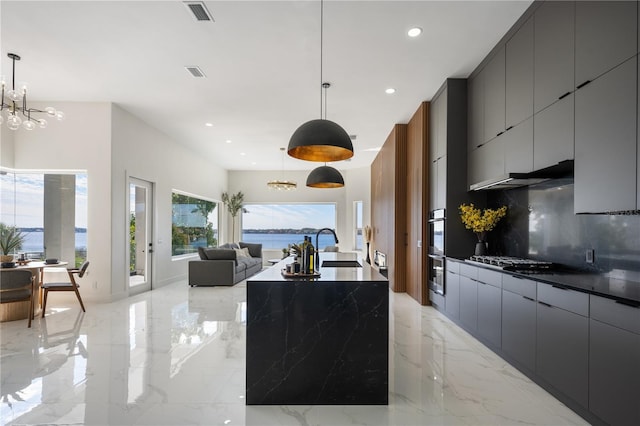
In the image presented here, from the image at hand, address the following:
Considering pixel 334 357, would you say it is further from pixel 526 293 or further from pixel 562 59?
pixel 562 59

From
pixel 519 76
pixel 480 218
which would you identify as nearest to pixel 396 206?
pixel 480 218

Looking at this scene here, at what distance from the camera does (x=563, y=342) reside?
2.44 meters

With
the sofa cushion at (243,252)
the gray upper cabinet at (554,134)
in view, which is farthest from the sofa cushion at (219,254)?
the gray upper cabinet at (554,134)

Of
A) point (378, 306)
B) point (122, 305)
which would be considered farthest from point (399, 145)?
point (122, 305)

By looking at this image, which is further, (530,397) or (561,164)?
(561,164)

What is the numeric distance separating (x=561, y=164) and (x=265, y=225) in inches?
421

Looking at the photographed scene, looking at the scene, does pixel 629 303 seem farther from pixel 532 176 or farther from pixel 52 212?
pixel 52 212

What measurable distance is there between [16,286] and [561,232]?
6.53 metres

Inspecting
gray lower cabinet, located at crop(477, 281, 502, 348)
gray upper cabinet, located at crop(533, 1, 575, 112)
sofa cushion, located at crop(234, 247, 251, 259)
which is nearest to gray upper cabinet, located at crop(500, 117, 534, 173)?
gray upper cabinet, located at crop(533, 1, 575, 112)

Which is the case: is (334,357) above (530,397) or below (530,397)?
above

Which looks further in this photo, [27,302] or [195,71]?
[27,302]

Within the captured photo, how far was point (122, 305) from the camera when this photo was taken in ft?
18.9

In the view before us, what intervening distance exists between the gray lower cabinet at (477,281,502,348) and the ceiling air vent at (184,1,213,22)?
3926 mm

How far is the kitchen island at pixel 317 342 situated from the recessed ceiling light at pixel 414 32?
2734mm
